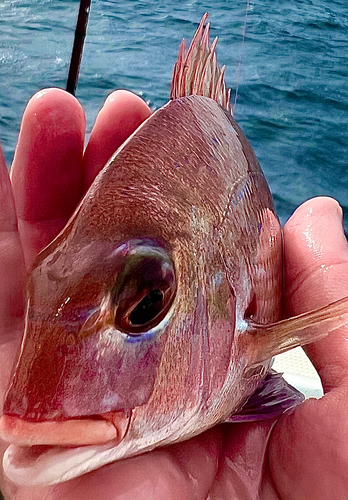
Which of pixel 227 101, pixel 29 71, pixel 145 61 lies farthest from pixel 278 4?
pixel 227 101

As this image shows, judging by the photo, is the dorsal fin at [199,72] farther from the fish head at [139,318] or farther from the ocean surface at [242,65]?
the ocean surface at [242,65]

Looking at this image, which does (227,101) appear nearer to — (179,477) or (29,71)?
(179,477)

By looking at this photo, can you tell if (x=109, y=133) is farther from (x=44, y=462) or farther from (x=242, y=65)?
(x=242, y=65)

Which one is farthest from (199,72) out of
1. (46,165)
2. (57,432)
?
(57,432)

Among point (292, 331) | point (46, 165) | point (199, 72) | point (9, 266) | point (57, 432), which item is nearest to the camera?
point (57, 432)

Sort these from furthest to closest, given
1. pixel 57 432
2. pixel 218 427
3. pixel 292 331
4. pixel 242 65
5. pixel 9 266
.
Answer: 1. pixel 242 65
2. pixel 9 266
3. pixel 218 427
4. pixel 292 331
5. pixel 57 432

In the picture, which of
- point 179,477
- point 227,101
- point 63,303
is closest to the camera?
point 63,303

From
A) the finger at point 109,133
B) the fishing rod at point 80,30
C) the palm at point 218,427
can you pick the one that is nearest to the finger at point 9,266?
the palm at point 218,427

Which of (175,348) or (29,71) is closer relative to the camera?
(175,348)
